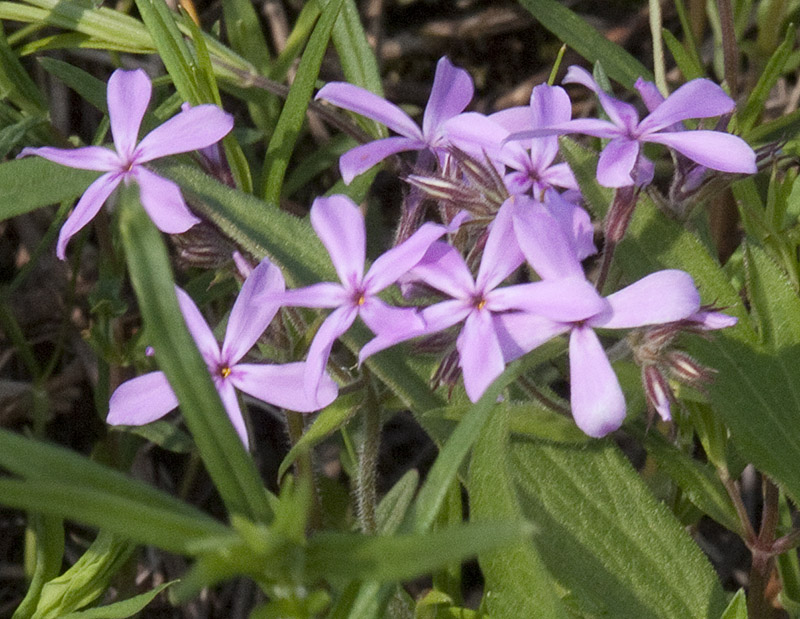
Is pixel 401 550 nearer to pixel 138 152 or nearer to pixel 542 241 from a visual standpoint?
pixel 542 241

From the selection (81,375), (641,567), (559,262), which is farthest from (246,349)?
(81,375)

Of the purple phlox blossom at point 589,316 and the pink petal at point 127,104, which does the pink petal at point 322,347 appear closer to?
the purple phlox blossom at point 589,316

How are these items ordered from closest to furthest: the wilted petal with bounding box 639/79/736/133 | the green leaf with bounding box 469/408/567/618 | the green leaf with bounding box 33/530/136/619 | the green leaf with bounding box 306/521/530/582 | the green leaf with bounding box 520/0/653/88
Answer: the green leaf with bounding box 306/521/530/582
the green leaf with bounding box 469/408/567/618
the wilted petal with bounding box 639/79/736/133
the green leaf with bounding box 33/530/136/619
the green leaf with bounding box 520/0/653/88

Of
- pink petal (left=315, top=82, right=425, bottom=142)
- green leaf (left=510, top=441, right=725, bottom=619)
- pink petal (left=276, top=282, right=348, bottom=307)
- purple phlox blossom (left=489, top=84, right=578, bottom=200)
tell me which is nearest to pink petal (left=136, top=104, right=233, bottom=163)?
pink petal (left=315, top=82, right=425, bottom=142)

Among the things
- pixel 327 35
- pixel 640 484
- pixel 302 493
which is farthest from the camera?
pixel 327 35

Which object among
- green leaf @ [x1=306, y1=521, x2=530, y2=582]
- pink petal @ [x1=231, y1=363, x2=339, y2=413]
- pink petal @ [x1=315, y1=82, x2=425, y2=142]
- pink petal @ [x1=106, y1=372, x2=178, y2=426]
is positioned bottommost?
pink petal @ [x1=231, y1=363, x2=339, y2=413]

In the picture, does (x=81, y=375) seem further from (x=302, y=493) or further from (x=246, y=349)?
(x=302, y=493)

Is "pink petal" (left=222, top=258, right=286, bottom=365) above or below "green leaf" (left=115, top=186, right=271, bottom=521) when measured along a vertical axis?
below

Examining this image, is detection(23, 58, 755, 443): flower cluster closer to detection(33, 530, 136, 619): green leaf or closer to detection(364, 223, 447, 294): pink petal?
detection(364, 223, 447, 294): pink petal
